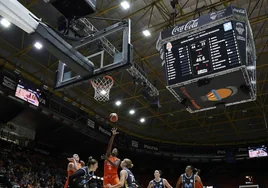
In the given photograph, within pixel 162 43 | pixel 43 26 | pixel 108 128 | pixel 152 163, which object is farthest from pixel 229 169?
pixel 43 26

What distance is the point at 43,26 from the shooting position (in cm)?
457

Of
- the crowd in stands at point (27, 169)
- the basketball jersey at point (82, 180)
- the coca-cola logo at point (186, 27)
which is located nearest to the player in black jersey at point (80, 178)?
the basketball jersey at point (82, 180)

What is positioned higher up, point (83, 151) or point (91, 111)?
point (91, 111)

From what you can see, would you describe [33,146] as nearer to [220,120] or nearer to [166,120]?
[166,120]

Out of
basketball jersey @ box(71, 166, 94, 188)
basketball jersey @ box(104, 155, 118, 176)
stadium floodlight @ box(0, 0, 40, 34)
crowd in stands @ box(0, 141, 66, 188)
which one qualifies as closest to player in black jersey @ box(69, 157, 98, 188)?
basketball jersey @ box(71, 166, 94, 188)

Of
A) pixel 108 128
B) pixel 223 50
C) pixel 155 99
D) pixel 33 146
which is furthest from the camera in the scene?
pixel 108 128

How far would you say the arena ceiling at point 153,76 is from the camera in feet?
44.6

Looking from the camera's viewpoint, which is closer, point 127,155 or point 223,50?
point 223,50

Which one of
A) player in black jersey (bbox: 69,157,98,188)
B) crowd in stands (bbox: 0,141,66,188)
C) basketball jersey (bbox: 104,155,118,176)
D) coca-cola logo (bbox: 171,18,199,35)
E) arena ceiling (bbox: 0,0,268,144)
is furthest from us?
crowd in stands (bbox: 0,141,66,188)

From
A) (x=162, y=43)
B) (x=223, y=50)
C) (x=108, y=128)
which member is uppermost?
(x=108, y=128)

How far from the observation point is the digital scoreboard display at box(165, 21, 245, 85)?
231 inches

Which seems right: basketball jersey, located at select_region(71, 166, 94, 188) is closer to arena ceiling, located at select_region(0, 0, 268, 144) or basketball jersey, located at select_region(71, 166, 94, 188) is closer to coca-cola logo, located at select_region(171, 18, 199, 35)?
coca-cola logo, located at select_region(171, 18, 199, 35)

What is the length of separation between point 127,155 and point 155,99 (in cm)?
798

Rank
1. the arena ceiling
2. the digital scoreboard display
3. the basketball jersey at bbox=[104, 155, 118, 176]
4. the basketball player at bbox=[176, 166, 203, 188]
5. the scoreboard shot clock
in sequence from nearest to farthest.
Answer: the scoreboard shot clock < the digital scoreboard display < the basketball jersey at bbox=[104, 155, 118, 176] < the basketball player at bbox=[176, 166, 203, 188] < the arena ceiling
